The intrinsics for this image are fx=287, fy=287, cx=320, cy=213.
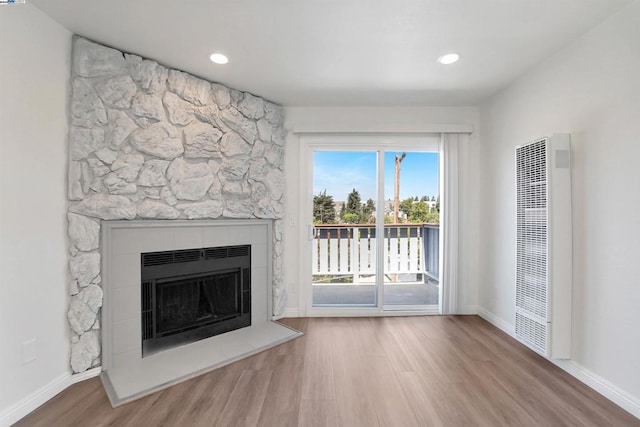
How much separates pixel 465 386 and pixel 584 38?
252 centimetres

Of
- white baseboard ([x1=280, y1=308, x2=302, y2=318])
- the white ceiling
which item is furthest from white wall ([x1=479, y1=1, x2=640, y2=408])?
white baseboard ([x1=280, y1=308, x2=302, y2=318])

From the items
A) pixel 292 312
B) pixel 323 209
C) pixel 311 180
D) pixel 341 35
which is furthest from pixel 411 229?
pixel 341 35

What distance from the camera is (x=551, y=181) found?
2068mm

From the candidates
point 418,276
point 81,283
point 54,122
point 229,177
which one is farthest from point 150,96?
point 418,276

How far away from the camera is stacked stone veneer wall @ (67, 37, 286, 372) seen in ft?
6.46

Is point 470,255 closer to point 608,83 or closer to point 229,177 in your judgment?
point 608,83

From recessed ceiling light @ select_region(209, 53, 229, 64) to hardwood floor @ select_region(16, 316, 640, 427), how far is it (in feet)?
7.88

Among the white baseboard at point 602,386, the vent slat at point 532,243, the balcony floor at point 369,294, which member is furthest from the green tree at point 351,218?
the white baseboard at point 602,386

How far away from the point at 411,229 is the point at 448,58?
6.56 ft

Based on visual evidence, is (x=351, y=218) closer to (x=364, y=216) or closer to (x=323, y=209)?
(x=364, y=216)

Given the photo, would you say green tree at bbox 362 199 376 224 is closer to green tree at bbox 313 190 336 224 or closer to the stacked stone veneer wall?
green tree at bbox 313 190 336 224

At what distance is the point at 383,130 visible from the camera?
10.5ft

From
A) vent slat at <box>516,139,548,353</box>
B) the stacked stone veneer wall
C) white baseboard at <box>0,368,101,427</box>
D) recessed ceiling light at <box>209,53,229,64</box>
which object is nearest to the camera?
white baseboard at <box>0,368,101,427</box>

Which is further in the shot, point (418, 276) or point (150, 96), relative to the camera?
point (418, 276)
